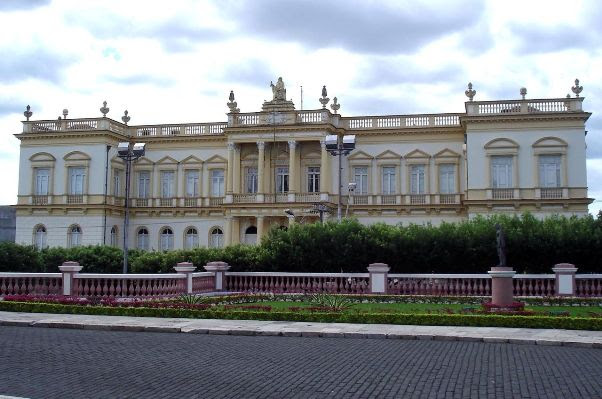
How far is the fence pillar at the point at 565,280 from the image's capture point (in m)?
23.5

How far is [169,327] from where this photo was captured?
1661cm

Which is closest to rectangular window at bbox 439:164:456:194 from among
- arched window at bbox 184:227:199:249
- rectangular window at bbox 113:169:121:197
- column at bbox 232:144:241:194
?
column at bbox 232:144:241:194

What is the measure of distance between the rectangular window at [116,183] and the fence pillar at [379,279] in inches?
1287

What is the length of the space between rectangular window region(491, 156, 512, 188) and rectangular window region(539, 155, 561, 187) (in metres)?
1.95

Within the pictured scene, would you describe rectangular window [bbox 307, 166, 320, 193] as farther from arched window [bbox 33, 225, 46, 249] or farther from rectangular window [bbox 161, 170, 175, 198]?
arched window [bbox 33, 225, 46, 249]

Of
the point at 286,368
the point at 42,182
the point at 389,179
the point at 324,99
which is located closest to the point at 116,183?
the point at 42,182

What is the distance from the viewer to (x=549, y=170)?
147ft

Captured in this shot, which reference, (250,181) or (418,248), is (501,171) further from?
(418,248)

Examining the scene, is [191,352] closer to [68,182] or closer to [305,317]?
[305,317]

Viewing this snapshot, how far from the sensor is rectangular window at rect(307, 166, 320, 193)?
5009 centimetres

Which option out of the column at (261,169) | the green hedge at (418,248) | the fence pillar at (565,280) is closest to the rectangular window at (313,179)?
the column at (261,169)

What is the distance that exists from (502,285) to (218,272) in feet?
36.8

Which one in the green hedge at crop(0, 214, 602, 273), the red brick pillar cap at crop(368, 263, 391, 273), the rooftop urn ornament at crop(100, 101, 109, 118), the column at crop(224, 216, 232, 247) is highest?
the rooftop urn ornament at crop(100, 101, 109, 118)

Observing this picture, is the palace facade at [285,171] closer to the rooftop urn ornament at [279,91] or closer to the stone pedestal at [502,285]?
the rooftop urn ornament at [279,91]
